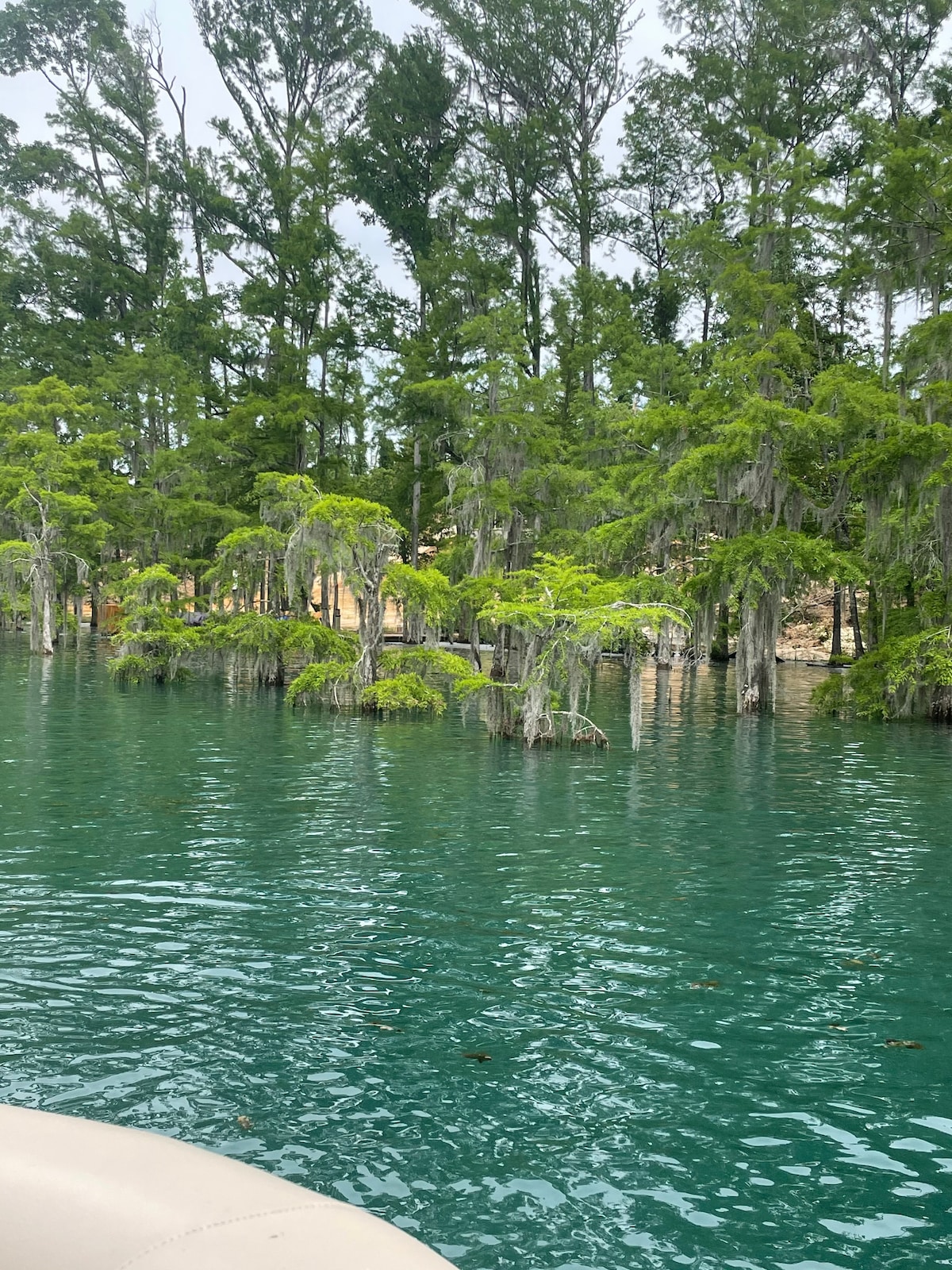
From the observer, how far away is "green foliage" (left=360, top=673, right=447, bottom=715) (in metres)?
24.8

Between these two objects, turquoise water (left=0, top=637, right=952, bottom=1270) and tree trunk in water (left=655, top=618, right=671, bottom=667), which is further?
tree trunk in water (left=655, top=618, right=671, bottom=667)

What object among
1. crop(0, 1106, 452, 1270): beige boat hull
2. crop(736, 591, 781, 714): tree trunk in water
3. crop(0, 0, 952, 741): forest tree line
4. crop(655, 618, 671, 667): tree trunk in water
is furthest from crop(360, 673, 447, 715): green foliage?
crop(0, 1106, 452, 1270): beige boat hull

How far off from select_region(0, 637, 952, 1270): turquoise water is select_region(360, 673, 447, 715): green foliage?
342 inches

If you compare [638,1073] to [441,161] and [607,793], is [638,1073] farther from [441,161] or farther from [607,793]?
[441,161]

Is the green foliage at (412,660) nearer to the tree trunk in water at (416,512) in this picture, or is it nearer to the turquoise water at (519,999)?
the turquoise water at (519,999)

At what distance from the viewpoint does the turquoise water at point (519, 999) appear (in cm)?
499

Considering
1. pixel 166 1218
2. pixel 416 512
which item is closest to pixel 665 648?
pixel 416 512

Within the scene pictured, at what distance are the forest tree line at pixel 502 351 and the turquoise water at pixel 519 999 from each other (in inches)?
284

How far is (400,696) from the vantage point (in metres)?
24.8

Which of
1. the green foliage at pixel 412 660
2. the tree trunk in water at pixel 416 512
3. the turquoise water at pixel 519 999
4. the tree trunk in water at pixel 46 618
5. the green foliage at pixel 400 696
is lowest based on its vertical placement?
the turquoise water at pixel 519 999

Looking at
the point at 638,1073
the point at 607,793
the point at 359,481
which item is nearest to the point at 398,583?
the point at 607,793

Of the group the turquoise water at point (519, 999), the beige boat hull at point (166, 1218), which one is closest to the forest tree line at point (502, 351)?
the turquoise water at point (519, 999)

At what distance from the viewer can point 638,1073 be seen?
6266 millimetres

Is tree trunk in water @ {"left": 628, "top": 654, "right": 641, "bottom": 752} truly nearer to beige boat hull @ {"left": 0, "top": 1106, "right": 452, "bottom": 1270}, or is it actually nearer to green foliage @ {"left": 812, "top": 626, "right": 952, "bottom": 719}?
green foliage @ {"left": 812, "top": 626, "right": 952, "bottom": 719}
